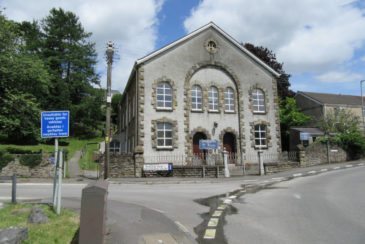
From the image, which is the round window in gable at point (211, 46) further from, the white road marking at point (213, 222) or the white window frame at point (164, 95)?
the white road marking at point (213, 222)

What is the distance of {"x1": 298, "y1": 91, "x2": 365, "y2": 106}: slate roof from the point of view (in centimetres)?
4853

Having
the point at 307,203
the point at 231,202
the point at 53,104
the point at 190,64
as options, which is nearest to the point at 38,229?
the point at 231,202

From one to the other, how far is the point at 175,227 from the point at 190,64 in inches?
864

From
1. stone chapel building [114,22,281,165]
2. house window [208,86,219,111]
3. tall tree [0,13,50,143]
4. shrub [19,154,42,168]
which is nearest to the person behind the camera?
shrub [19,154,42,168]

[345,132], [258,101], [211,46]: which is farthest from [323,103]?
[211,46]

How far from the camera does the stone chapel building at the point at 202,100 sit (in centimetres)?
2733

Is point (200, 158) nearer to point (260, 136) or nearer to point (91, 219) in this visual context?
point (260, 136)

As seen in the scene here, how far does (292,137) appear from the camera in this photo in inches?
1633

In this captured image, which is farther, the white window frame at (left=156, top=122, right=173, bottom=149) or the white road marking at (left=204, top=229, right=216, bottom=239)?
the white window frame at (left=156, top=122, right=173, bottom=149)

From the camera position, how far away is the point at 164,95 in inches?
1108

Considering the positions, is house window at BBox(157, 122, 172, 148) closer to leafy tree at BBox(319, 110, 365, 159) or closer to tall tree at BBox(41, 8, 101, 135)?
leafy tree at BBox(319, 110, 365, 159)

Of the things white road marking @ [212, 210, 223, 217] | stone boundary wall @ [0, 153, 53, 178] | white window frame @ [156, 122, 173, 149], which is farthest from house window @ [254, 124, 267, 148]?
white road marking @ [212, 210, 223, 217]

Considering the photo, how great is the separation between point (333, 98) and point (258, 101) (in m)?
24.7

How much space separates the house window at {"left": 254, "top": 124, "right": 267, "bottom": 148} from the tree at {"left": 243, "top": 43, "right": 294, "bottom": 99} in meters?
18.7
